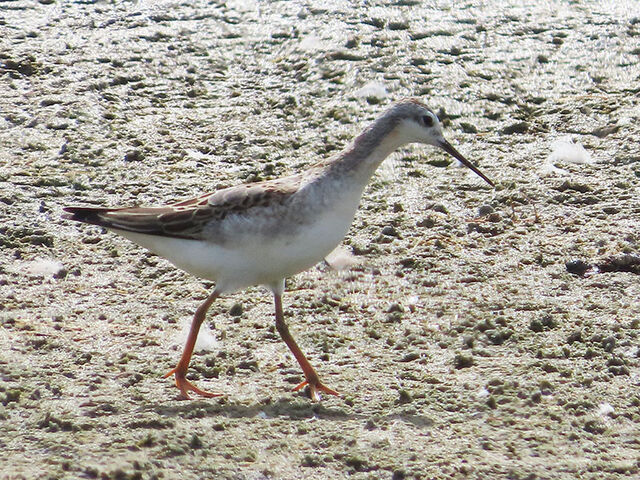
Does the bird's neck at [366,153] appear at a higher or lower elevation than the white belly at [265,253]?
higher

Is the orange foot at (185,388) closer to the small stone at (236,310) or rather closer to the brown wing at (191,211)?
the brown wing at (191,211)

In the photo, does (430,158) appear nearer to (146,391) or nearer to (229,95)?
(229,95)

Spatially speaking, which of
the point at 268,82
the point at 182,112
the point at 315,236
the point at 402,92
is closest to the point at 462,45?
the point at 402,92

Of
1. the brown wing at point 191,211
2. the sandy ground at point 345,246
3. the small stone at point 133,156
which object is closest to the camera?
the sandy ground at point 345,246

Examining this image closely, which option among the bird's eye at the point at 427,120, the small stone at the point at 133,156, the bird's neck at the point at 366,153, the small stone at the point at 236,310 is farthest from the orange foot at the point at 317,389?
the small stone at the point at 133,156

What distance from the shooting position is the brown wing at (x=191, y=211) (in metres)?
5.57

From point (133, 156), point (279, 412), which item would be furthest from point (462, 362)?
point (133, 156)

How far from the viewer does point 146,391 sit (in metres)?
5.38

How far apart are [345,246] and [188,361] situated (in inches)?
69.0

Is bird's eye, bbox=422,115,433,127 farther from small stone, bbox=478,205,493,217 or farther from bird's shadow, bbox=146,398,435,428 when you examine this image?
bird's shadow, bbox=146,398,435,428

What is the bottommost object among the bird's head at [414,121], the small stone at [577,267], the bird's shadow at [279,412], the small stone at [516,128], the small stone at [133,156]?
the bird's shadow at [279,412]

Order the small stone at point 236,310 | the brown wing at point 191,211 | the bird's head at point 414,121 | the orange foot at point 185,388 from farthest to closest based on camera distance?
the small stone at point 236,310, the bird's head at point 414,121, the brown wing at point 191,211, the orange foot at point 185,388

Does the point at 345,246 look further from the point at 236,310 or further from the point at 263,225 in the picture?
the point at 263,225

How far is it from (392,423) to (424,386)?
40cm
